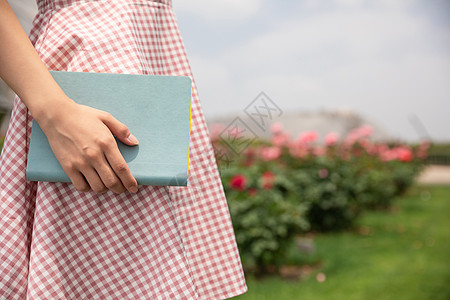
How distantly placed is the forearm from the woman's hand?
18mm

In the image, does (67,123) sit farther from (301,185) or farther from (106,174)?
(301,185)

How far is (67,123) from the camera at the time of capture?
2.06ft

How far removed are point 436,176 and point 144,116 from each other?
356 inches

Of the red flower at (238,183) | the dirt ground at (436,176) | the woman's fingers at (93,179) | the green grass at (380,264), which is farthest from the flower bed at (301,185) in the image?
the dirt ground at (436,176)

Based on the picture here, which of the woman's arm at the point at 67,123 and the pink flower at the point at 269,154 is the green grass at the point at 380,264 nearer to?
the pink flower at the point at 269,154

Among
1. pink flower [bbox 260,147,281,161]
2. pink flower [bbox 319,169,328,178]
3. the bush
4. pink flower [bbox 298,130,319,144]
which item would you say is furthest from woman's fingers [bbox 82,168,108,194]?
pink flower [bbox 298,130,319,144]

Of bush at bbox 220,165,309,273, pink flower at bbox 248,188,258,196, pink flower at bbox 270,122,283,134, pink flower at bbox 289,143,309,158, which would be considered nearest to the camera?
bush at bbox 220,165,309,273

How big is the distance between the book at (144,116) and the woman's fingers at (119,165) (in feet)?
0.07

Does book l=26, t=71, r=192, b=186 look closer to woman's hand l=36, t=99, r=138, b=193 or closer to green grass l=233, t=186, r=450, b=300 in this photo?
woman's hand l=36, t=99, r=138, b=193

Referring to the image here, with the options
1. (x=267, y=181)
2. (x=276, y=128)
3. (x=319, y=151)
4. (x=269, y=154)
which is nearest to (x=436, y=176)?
(x=319, y=151)

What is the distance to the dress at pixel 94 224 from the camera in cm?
70

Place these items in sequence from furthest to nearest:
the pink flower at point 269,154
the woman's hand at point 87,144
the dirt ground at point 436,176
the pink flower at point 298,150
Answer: the dirt ground at point 436,176
the pink flower at point 298,150
the pink flower at point 269,154
the woman's hand at point 87,144

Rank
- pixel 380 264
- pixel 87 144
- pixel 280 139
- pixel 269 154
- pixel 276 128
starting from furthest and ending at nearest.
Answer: pixel 280 139
pixel 276 128
pixel 269 154
pixel 380 264
pixel 87 144

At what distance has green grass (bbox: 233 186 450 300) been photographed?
8.80 ft
